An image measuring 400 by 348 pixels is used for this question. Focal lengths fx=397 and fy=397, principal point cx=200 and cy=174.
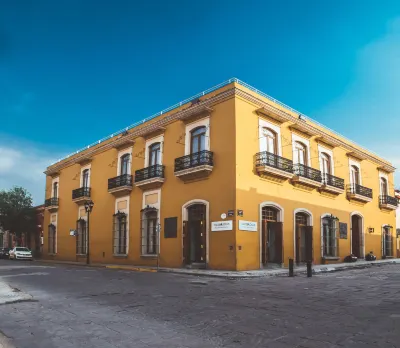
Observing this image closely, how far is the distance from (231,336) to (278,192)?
1667 centimetres

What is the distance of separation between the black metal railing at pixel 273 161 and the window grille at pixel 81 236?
16.4 m

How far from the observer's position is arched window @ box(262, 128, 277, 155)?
2236 cm

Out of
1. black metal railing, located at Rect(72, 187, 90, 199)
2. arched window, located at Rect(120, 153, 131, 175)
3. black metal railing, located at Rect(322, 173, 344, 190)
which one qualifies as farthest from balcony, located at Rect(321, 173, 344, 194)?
black metal railing, located at Rect(72, 187, 90, 199)

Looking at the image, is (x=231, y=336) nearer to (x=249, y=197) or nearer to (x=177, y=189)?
(x=249, y=197)

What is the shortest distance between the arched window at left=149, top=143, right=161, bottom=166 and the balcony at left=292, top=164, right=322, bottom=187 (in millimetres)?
8269

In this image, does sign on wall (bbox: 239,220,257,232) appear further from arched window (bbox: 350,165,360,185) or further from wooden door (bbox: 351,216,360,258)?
arched window (bbox: 350,165,360,185)

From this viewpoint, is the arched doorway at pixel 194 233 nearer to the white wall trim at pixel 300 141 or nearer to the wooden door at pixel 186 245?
the wooden door at pixel 186 245

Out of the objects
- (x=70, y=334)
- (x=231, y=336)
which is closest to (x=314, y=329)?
(x=231, y=336)

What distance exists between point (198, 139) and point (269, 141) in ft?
13.3

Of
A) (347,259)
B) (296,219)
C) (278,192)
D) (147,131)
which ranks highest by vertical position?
(147,131)

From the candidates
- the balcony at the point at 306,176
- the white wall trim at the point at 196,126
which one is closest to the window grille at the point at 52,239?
the white wall trim at the point at 196,126

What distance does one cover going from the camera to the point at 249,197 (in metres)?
20.3

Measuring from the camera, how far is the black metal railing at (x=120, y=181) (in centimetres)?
2602

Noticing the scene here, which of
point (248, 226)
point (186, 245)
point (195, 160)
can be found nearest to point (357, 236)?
point (248, 226)
